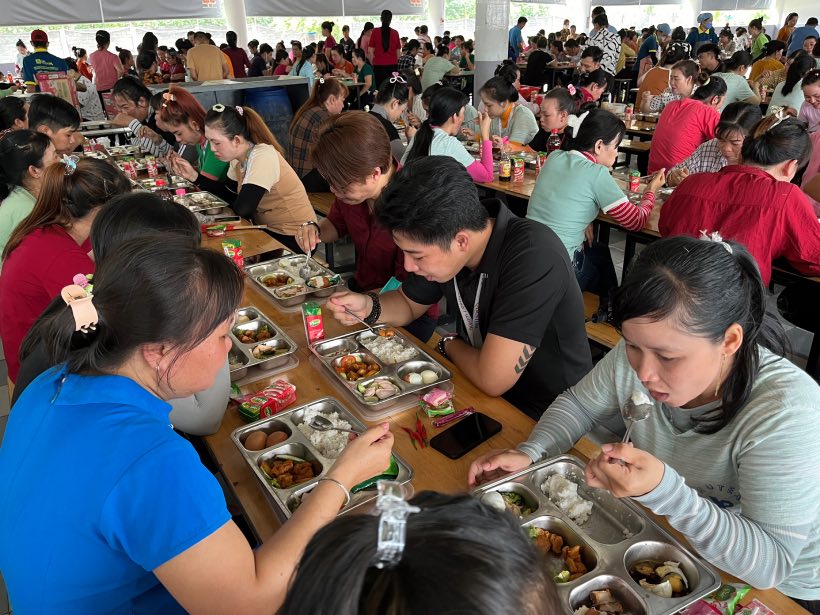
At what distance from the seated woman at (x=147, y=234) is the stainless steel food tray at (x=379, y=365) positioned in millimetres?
396

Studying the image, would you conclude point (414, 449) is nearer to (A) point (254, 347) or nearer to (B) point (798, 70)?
(A) point (254, 347)

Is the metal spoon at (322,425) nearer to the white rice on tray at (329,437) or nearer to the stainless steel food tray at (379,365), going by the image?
the white rice on tray at (329,437)

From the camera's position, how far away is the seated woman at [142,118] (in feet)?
18.8

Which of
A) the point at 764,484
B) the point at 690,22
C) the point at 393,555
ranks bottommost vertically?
the point at 764,484

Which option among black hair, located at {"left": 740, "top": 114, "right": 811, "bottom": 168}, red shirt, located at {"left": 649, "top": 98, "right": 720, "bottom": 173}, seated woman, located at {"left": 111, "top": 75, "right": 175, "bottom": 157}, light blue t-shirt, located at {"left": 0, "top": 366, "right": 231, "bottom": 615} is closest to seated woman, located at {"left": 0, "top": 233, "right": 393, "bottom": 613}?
A: light blue t-shirt, located at {"left": 0, "top": 366, "right": 231, "bottom": 615}

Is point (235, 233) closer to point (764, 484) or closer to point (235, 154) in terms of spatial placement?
point (235, 154)

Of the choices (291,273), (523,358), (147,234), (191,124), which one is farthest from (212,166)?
(523,358)

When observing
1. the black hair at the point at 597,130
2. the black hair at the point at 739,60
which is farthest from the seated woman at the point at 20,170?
the black hair at the point at 739,60

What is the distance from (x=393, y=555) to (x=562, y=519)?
943 millimetres

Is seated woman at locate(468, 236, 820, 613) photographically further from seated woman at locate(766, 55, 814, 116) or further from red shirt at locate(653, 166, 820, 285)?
seated woman at locate(766, 55, 814, 116)

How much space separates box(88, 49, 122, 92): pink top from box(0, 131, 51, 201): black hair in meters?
7.17

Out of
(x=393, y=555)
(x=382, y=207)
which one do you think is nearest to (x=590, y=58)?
(x=382, y=207)

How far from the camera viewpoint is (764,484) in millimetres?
1195

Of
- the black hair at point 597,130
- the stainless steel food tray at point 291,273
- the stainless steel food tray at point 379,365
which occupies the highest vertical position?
the black hair at point 597,130
